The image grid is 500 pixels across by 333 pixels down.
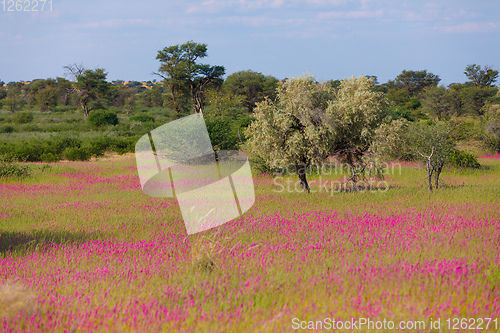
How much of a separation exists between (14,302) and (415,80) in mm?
106149

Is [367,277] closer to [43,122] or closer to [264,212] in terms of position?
[264,212]

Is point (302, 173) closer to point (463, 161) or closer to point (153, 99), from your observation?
point (463, 161)

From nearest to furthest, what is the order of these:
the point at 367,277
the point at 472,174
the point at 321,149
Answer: the point at 367,277
the point at 321,149
the point at 472,174

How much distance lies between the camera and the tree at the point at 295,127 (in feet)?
41.4

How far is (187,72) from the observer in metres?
63.4

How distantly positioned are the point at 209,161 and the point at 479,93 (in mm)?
60100

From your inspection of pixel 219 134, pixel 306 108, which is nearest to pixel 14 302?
pixel 306 108

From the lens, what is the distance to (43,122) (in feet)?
177

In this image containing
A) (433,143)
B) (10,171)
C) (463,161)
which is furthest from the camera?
(463,161)

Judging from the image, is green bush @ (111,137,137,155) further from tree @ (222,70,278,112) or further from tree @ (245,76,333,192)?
tree @ (222,70,278,112)

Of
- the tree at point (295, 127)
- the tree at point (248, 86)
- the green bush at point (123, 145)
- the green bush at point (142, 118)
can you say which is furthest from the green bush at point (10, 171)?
the tree at point (248, 86)

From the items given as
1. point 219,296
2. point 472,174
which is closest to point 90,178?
point 219,296

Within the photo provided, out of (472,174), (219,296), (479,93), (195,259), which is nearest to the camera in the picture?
(219,296)

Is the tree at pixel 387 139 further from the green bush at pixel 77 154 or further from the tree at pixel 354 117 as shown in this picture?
the green bush at pixel 77 154
